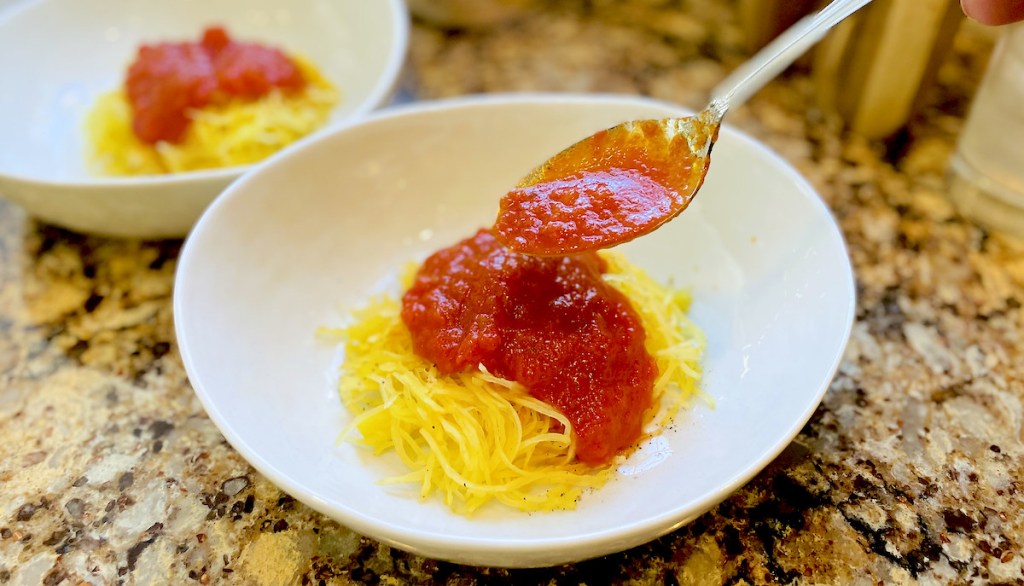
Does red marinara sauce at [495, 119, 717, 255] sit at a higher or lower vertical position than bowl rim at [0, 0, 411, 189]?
higher

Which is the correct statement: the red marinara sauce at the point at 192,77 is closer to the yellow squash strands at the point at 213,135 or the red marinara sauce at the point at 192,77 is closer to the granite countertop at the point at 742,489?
the yellow squash strands at the point at 213,135

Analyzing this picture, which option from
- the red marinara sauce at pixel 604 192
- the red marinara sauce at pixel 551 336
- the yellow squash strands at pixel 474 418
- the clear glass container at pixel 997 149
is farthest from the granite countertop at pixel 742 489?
the red marinara sauce at pixel 604 192

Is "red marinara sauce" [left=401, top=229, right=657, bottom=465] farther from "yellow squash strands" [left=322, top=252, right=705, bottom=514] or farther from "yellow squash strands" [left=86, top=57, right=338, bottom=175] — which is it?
"yellow squash strands" [left=86, top=57, right=338, bottom=175]

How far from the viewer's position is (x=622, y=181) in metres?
1.87

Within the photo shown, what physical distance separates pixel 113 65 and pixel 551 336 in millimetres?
2630

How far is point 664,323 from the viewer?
2018 millimetres

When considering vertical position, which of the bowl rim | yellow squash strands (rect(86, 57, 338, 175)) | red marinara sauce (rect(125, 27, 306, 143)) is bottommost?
yellow squash strands (rect(86, 57, 338, 175))

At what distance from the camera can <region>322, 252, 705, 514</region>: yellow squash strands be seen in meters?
1.70

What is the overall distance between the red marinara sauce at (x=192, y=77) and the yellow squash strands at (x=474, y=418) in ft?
4.56

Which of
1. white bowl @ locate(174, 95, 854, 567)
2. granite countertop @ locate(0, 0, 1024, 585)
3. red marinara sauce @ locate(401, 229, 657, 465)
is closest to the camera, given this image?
white bowl @ locate(174, 95, 854, 567)

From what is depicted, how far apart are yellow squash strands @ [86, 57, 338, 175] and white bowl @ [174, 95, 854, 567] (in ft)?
2.23

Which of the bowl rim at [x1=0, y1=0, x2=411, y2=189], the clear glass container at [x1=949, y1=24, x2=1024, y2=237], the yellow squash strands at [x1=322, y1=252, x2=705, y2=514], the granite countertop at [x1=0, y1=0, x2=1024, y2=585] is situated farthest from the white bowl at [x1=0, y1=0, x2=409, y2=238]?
the clear glass container at [x1=949, y1=24, x2=1024, y2=237]

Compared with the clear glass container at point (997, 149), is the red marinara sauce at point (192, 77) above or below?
below

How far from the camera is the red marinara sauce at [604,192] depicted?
1.78m
